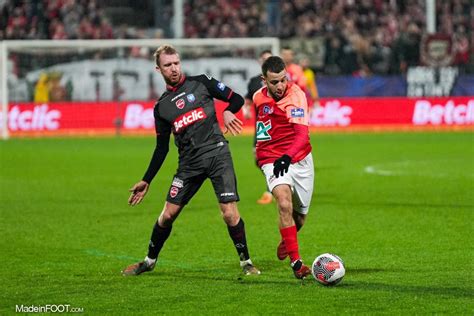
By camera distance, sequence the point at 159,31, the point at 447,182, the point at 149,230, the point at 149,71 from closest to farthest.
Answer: the point at 149,230, the point at 447,182, the point at 149,71, the point at 159,31

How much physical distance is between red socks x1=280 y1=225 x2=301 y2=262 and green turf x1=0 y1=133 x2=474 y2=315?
29 cm

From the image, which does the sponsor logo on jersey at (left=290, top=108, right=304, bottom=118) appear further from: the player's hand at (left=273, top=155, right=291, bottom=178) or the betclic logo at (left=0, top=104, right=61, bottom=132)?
the betclic logo at (left=0, top=104, right=61, bottom=132)

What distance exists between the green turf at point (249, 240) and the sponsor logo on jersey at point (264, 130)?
125 cm

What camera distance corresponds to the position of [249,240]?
13281 millimetres

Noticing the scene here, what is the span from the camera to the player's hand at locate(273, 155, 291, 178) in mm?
9922

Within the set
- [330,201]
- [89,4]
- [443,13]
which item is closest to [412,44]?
[443,13]

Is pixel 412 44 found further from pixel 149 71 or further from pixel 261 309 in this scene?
pixel 261 309

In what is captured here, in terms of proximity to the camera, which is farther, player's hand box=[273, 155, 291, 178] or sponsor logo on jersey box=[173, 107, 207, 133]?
sponsor logo on jersey box=[173, 107, 207, 133]

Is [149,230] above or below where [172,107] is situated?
below

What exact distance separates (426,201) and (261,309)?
8.83 metres

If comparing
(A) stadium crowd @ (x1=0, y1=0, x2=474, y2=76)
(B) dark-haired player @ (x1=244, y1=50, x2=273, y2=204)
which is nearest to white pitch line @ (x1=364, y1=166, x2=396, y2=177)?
(B) dark-haired player @ (x1=244, y1=50, x2=273, y2=204)

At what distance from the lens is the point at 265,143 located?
10.6 m

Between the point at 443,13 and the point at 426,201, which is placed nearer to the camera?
the point at 426,201

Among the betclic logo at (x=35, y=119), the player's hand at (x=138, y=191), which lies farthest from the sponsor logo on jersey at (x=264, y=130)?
the betclic logo at (x=35, y=119)
